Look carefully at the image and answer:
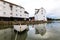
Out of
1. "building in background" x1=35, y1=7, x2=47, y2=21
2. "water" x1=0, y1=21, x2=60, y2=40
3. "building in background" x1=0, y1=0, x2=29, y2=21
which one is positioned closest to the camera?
"water" x1=0, y1=21, x2=60, y2=40

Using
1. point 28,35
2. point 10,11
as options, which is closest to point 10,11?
point 10,11

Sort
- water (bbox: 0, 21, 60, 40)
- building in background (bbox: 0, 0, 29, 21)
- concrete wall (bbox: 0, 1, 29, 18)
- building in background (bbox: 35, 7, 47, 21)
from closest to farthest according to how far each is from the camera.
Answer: water (bbox: 0, 21, 60, 40)
concrete wall (bbox: 0, 1, 29, 18)
building in background (bbox: 0, 0, 29, 21)
building in background (bbox: 35, 7, 47, 21)

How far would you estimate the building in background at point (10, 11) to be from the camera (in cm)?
2981

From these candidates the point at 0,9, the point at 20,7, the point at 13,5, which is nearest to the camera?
the point at 0,9

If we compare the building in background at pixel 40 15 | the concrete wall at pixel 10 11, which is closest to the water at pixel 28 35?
the concrete wall at pixel 10 11

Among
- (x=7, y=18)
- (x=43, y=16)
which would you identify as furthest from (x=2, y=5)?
(x=43, y=16)

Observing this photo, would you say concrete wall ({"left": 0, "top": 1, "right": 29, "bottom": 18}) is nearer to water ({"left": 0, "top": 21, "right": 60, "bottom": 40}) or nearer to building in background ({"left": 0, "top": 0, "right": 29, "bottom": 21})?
building in background ({"left": 0, "top": 0, "right": 29, "bottom": 21})

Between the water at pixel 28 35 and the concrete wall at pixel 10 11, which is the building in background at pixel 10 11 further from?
the water at pixel 28 35

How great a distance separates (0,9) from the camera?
28.9m

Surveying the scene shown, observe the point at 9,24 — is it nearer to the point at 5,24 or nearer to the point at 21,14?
the point at 5,24

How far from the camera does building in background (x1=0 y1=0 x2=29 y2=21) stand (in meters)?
29.8

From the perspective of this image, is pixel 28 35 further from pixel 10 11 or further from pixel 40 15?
pixel 40 15

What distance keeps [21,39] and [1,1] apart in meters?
16.3

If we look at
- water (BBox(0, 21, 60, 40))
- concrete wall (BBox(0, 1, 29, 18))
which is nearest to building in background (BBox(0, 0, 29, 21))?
concrete wall (BBox(0, 1, 29, 18))
